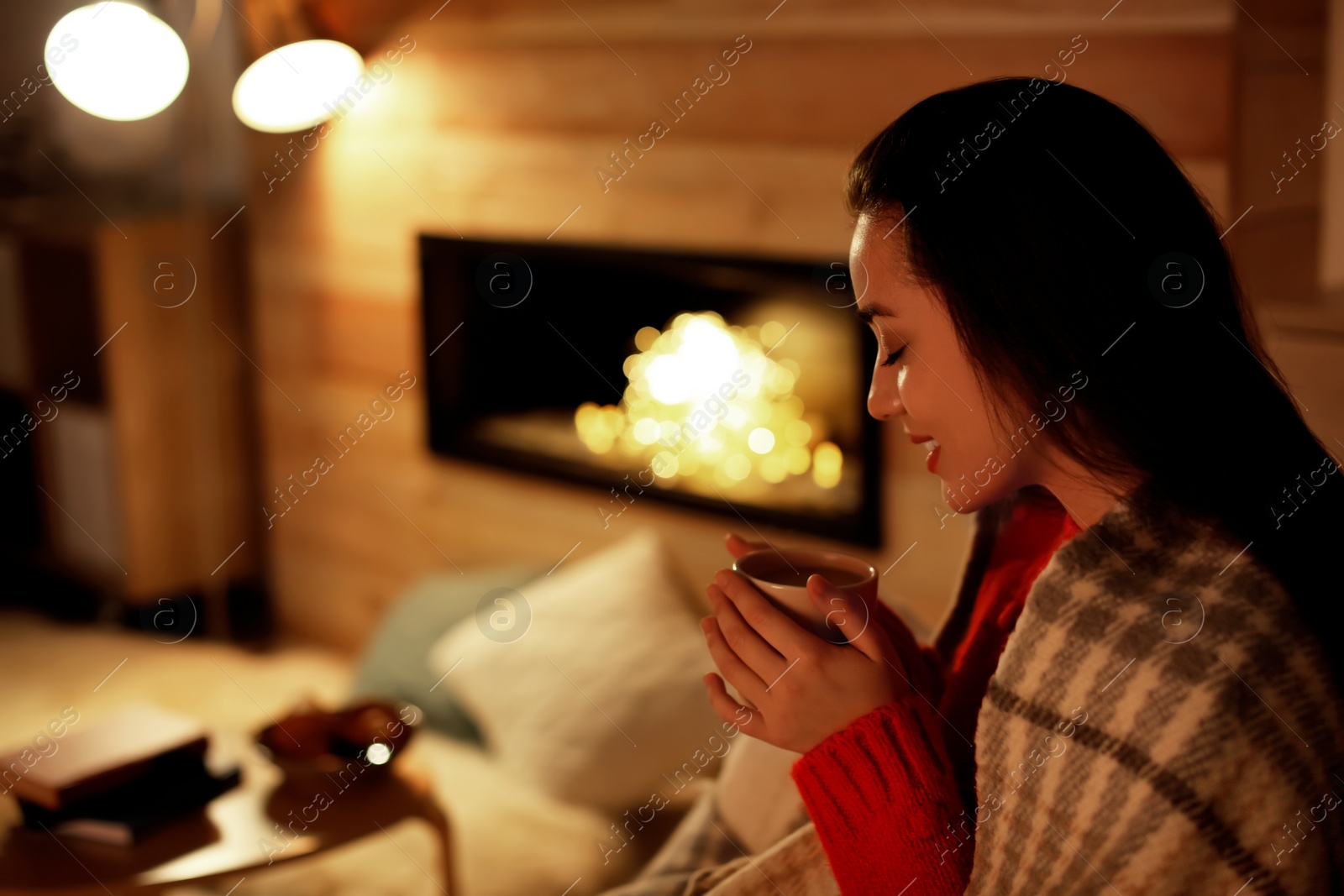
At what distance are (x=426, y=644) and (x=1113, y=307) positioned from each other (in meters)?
2.08

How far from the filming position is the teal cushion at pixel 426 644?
100 inches

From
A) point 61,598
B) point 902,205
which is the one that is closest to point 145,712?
point 902,205

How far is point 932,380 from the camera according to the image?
833 millimetres

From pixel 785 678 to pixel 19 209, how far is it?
344 cm

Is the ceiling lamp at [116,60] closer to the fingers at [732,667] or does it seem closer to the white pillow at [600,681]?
the white pillow at [600,681]

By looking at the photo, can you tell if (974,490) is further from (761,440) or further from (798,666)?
(761,440)

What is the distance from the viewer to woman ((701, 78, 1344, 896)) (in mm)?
731

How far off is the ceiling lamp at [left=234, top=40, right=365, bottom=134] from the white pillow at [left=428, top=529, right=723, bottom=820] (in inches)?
44.0

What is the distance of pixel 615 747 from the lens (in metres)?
2.16

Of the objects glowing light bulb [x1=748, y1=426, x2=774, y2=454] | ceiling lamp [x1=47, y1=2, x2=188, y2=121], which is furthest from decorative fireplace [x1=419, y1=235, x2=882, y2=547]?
ceiling lamp [x1=47, y1=2, x2=188, y2=121]

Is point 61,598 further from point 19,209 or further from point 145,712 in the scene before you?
point 145,712

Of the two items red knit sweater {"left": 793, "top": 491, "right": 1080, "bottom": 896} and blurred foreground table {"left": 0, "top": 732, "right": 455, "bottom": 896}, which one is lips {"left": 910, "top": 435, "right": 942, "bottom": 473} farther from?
blurred foreground table {"left": 0, "top": 732, "right": 455, "bottom": 896}

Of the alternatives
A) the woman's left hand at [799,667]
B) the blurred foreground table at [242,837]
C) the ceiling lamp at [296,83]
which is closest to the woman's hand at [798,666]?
the woman's left hand at [799,667]

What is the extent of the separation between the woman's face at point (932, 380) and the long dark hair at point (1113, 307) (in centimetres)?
1
